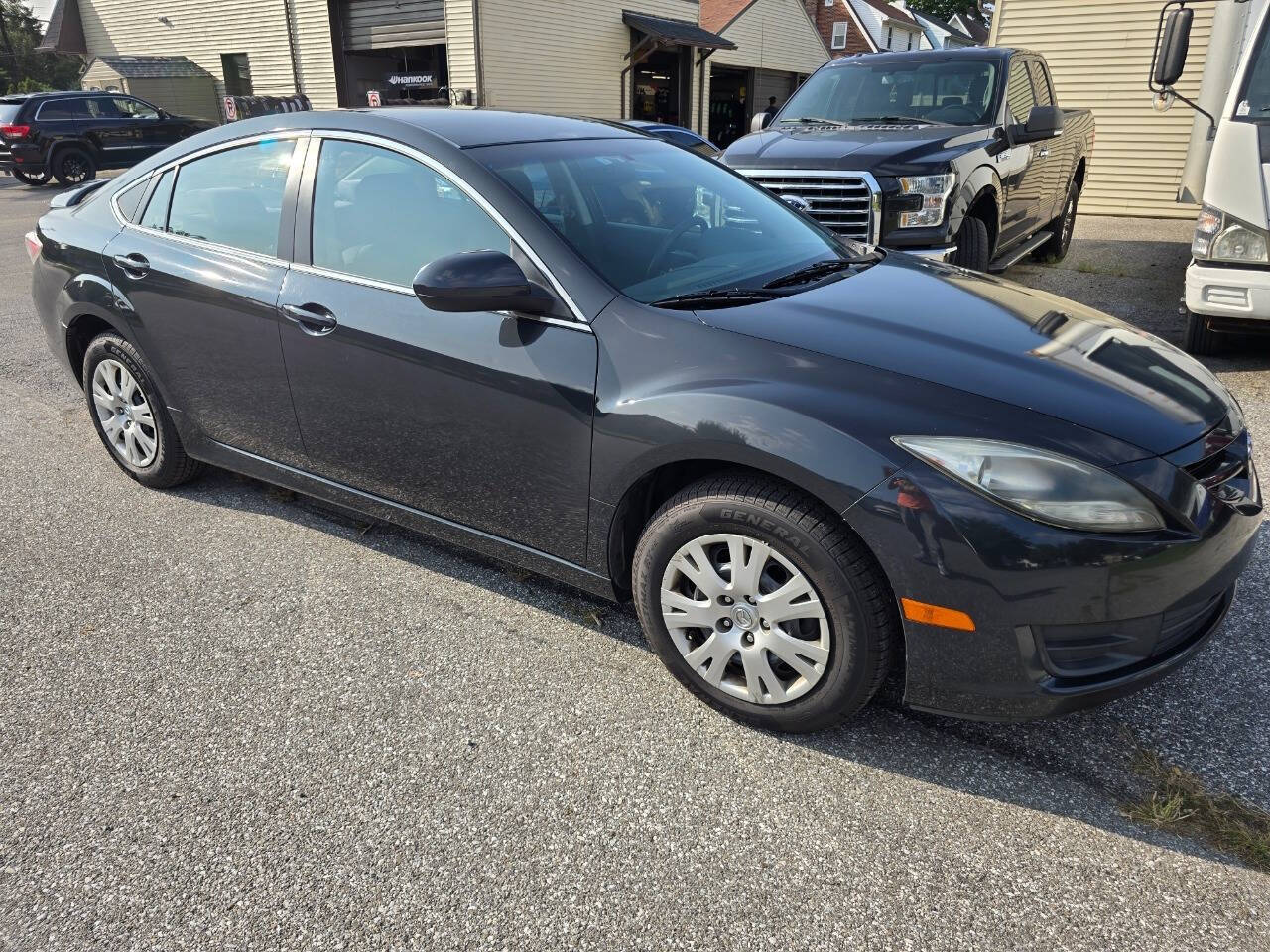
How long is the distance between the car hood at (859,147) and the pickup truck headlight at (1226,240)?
1.58 meters

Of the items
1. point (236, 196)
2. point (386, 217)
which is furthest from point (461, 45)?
point (386, 217)

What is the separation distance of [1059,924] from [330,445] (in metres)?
2.66

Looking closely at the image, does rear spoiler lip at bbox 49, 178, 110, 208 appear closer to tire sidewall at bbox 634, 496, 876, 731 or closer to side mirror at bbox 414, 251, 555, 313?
side mirror at bbox 414, 251, 555, 313

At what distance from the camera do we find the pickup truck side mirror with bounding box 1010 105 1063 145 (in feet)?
21.9

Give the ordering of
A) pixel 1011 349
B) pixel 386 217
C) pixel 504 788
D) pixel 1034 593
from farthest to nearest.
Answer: pixel 386 217, pixel 1011 349, pixel 504 788, pixel 1034 593

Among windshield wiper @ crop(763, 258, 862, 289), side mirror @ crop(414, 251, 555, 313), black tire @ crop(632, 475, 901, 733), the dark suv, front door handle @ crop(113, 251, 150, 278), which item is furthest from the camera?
the dark suv

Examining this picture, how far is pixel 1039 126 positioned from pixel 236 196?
580cm

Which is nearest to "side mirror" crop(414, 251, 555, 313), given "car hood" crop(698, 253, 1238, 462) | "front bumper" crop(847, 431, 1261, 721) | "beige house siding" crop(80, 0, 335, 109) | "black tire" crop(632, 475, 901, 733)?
"car hood" crop(698, 253, 1238, 462)

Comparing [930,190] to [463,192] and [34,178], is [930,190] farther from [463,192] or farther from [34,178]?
[34,178]

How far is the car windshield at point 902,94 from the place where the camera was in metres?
6.91

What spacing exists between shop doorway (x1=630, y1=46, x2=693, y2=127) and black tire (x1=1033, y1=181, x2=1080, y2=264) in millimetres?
20787

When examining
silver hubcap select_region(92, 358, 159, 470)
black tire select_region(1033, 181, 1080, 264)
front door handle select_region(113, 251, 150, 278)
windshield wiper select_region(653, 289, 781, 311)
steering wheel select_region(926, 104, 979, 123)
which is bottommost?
black tire select_region(1033, 181, 1080, 264)

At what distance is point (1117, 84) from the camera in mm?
12430

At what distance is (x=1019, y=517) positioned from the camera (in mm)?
2100
